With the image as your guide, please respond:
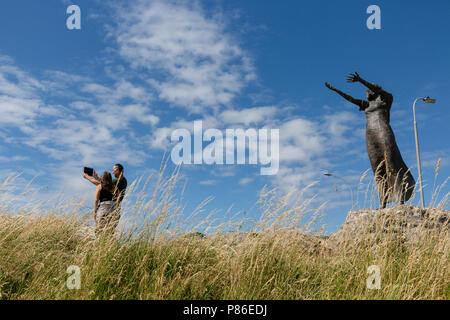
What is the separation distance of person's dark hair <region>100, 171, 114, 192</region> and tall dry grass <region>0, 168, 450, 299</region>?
1985 mm

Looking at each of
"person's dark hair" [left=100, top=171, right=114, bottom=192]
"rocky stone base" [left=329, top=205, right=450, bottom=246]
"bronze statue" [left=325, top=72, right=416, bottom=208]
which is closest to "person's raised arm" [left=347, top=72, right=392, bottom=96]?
"bronze statue" [left=325, top=72, right=416, bottom=208]

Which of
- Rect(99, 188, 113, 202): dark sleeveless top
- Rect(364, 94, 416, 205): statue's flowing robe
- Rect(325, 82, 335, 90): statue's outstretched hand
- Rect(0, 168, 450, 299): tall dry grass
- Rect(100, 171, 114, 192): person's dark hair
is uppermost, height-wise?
Rect(325, 82, 335, 90): statue's outstretched hand

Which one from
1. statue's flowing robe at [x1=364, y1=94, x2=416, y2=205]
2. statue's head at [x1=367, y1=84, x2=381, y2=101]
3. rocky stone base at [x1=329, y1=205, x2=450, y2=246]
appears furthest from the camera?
statue's head at [x1=367, y1=84, x2=381, y2=101]

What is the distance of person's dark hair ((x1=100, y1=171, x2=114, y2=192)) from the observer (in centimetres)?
707

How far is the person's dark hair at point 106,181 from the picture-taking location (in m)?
7.07

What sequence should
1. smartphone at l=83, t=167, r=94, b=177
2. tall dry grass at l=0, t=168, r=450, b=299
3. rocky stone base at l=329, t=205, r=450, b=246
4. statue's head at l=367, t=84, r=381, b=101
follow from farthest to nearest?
statue's head at l=367, t=84, r=381, b=101
smartphone at l=83, t=167, r=94, b=177
rocky stone base at l=329, t=205, r=450, b=246
tall dry grass at l=0, t=168, r=450, b=299

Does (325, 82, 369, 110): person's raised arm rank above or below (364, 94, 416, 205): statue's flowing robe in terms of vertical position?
above

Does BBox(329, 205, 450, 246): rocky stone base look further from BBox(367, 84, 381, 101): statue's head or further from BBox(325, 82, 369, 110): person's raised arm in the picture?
BBox(367, 84, 381, 101): statue's head

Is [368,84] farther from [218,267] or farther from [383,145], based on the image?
[218,267]

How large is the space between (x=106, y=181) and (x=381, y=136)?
22.2 feet

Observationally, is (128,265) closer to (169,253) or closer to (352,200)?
(169,253)

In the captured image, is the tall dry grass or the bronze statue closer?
the tall dry grass
